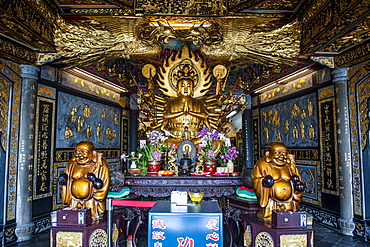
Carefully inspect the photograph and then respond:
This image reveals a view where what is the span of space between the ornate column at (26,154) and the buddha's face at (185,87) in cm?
368

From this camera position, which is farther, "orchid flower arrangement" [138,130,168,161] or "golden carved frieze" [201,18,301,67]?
"orchid flower arrangement" [138,130,168,161]

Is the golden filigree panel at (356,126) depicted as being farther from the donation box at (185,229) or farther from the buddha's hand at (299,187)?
the donation box at (185,229)

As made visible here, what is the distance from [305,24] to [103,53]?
3642 mm

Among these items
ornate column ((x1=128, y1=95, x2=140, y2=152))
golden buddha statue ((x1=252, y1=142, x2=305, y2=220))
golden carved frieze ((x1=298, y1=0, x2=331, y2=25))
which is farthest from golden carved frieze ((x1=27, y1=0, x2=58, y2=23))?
ornate column ((x1=128, y1=95, x2=140, y2=152))

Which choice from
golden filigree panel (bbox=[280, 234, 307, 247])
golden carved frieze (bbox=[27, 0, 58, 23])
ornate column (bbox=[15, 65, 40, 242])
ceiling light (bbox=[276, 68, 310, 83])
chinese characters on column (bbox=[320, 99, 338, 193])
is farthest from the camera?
ceiling light (bbox=[276, 68, 310, 83])

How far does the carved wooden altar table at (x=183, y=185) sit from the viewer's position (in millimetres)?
4512

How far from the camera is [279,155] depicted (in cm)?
338

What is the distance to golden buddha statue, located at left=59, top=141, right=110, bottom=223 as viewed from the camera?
11.0 ft

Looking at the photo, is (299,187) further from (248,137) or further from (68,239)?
(248,137)

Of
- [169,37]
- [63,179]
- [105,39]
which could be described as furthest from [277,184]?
[105,39]

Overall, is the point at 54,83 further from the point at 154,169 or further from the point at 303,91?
the point at 303,91

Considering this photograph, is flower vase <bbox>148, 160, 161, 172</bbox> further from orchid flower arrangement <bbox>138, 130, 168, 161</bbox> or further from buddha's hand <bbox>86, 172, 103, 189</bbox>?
buddha's hand <bbox>86, 172, 103, 189</bbox>

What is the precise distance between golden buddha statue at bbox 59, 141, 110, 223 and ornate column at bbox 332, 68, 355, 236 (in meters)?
4.18

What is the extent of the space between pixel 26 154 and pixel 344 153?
5.71m
